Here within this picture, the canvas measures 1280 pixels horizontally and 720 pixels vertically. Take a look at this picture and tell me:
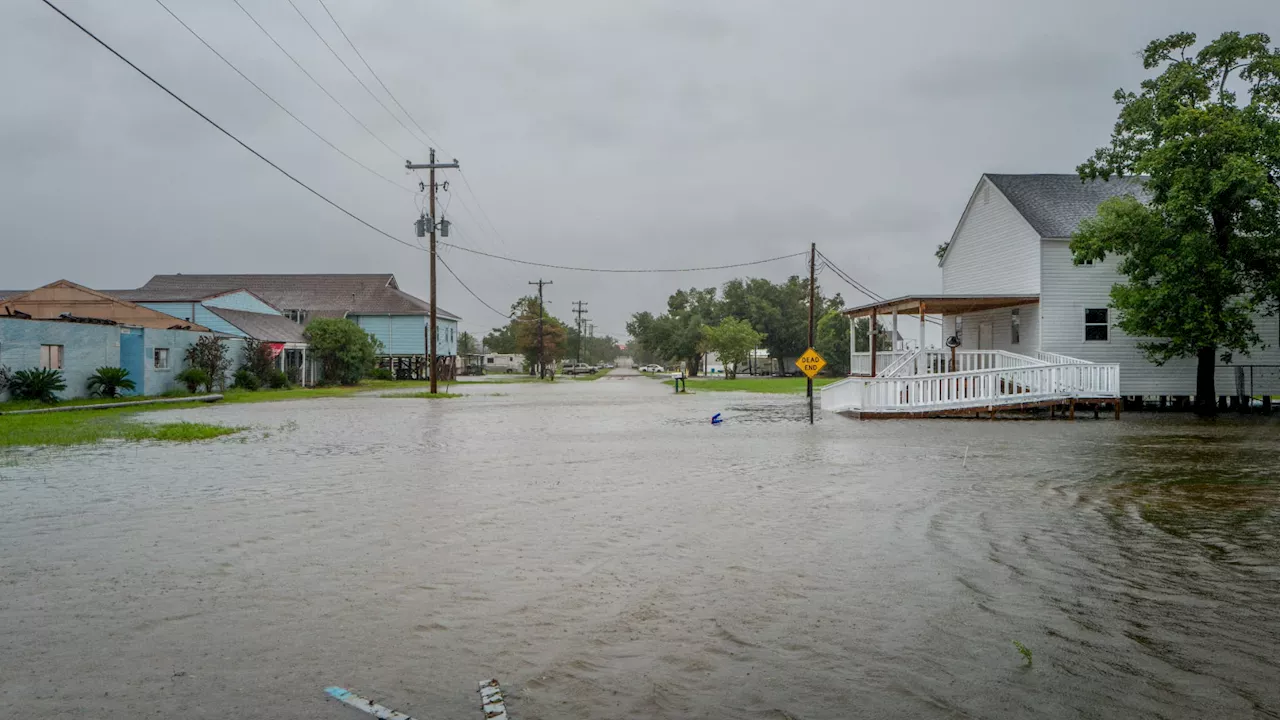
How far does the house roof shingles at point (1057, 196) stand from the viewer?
98.3 feet

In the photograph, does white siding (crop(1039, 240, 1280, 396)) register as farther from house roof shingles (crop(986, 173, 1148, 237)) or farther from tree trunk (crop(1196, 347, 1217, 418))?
tree trunk (crop(1196, 347, 1217, 418))

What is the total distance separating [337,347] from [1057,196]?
130 feet

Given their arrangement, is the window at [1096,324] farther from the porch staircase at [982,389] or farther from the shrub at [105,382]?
the shrub at [105,382]

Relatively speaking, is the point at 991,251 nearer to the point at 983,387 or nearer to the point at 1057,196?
the point at 1057,196

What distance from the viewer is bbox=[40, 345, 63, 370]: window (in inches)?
1212

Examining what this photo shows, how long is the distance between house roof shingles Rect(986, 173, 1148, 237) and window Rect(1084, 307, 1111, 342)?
2708 millimetres

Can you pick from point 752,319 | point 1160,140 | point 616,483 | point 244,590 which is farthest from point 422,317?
point 244,590

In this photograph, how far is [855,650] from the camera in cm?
493

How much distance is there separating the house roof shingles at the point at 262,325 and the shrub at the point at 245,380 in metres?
4.67

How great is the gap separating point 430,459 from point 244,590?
8230 millimetres

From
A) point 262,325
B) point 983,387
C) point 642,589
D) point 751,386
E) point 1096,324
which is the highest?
point 262,325

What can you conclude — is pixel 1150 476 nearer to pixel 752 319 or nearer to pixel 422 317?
pixel 422 317

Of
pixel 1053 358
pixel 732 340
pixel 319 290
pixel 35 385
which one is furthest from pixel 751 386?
pixel 319 290

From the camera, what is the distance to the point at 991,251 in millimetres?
32906
